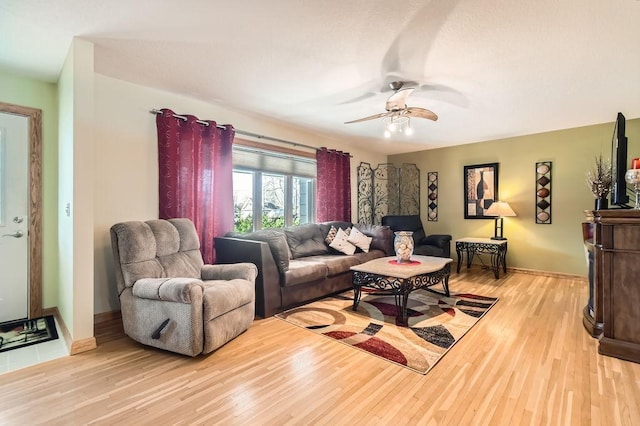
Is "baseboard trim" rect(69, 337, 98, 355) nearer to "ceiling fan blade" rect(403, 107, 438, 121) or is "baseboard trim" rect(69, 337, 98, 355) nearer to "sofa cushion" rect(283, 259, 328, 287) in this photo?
"sofa cushion" rect(283, 259, 328, 287)

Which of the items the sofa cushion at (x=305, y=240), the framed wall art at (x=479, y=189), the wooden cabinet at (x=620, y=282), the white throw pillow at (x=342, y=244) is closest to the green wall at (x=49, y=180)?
the sofa cushion at (x=305, y=240)

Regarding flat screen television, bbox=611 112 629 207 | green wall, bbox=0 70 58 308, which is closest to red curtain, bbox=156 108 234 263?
green wall, bbox=0 70 58 308

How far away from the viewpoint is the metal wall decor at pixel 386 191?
20.1ft

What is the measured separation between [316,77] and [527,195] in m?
4.15

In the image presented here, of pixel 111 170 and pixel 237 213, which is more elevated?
pixel 111 170

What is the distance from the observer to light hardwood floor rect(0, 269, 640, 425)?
1612 millimetres

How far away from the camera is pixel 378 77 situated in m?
2.84

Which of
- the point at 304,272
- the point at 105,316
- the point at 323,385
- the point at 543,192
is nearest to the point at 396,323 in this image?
the point at 304,272

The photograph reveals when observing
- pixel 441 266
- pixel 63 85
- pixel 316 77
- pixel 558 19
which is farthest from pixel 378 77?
pixel 63 85

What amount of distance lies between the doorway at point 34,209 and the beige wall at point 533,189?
5.85 m

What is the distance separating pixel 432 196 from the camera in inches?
239

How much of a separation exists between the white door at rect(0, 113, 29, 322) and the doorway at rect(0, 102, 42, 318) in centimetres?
2

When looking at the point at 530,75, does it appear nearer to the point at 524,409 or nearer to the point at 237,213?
the point at 524,409

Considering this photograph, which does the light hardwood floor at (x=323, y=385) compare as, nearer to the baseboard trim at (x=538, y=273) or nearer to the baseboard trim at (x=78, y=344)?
the baseboard trim at (x=78, y=344)
